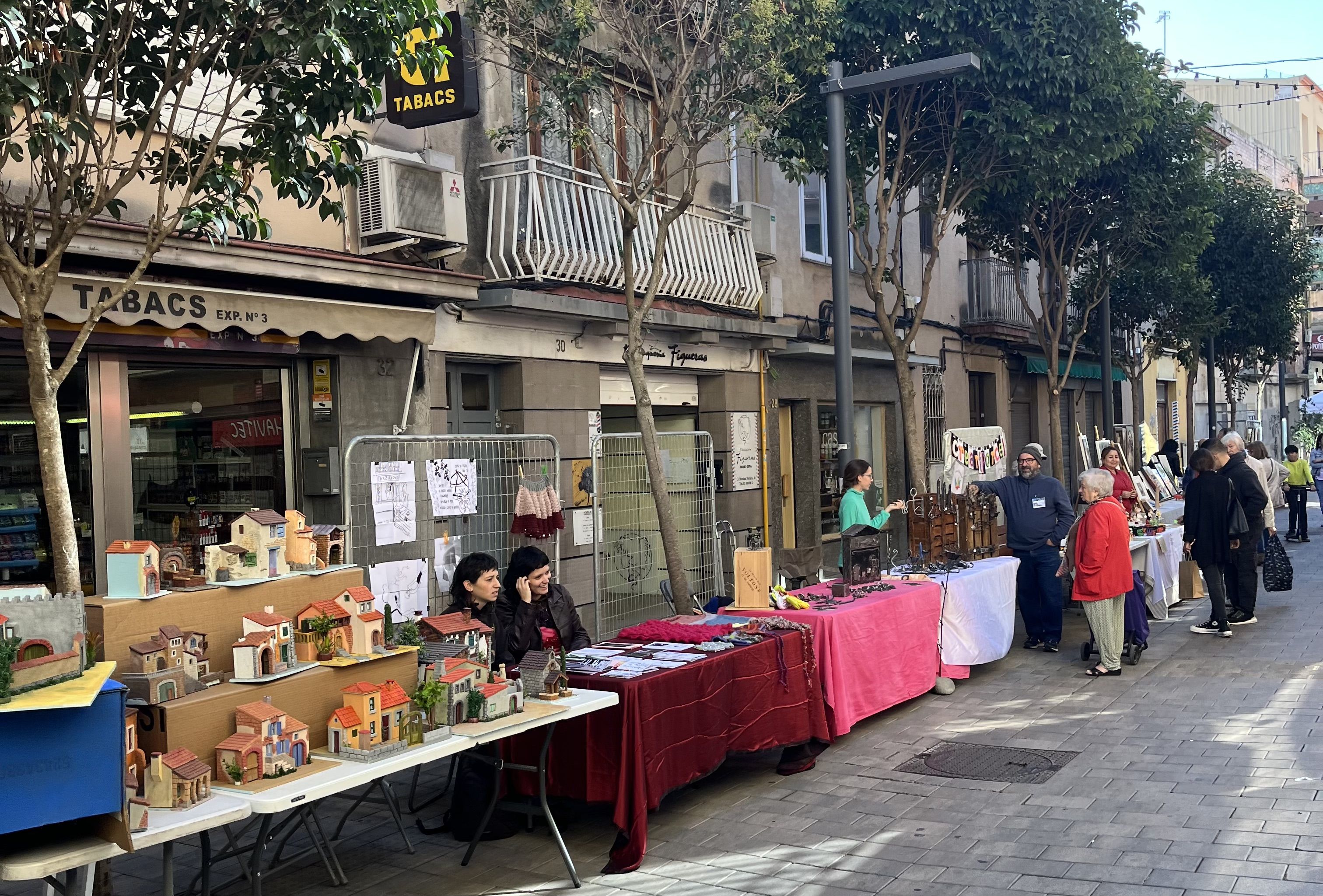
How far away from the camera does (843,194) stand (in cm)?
1075

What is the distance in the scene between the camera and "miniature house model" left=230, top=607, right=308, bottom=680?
4.90 meters

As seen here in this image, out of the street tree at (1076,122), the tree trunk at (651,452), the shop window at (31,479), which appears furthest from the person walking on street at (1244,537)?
the shop window at (31,479)

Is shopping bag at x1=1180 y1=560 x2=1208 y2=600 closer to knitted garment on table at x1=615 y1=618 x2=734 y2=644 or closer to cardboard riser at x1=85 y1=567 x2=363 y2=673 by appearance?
knitted garment on table at x1=615 y1=618 x2=734 y2=644

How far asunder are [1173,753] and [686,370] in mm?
7854

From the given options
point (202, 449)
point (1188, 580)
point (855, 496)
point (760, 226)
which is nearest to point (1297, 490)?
point (1188, 580)

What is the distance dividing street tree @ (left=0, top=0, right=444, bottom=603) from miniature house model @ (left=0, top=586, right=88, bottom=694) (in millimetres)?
891

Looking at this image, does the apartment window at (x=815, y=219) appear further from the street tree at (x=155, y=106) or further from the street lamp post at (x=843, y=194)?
the street tree at (x=155, y=106)

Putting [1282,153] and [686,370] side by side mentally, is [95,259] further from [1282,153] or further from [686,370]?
[1282,153]

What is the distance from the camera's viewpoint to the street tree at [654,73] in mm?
9305

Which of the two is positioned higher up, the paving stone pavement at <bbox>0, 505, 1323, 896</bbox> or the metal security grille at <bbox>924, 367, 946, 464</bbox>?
the metal security grille at <bbox>924, 367, 946, 464</bbox>

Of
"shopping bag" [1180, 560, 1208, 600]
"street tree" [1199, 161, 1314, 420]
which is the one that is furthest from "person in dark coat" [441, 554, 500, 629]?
"street tree" [1199, 161, 1314, 420]

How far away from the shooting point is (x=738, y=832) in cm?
632

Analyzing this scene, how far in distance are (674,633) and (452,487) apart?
220cm

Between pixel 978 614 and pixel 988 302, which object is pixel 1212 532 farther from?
pixel 988 302
